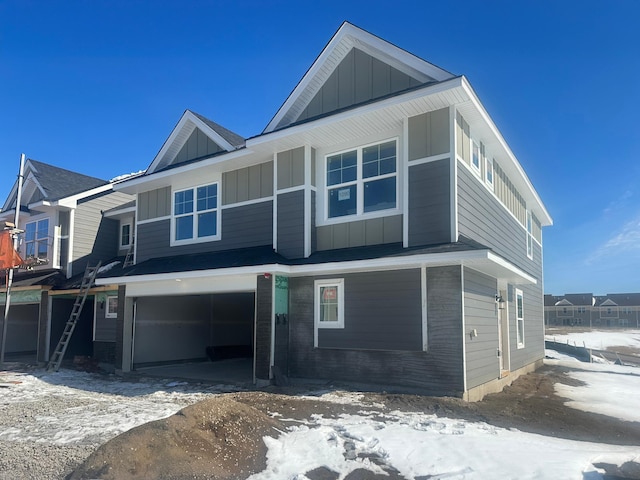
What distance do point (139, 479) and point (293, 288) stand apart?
6805 millimetres

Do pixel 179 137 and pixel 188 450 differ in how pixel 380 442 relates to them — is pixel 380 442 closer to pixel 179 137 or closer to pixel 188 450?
pixel 188 450

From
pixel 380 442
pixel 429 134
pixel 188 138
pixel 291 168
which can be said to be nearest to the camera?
pixel 380 442

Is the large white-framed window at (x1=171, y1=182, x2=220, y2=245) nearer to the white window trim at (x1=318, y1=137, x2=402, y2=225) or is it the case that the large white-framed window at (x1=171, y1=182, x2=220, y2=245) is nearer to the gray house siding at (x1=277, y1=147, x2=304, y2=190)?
the gray house siding at (x1=277, y1=147, x2=304, y2=190)

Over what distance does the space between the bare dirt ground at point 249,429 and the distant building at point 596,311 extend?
91.6 meters

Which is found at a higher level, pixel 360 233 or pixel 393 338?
pixel 360 233

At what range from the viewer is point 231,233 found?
13945 mm

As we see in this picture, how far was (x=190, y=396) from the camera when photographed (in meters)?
10.4

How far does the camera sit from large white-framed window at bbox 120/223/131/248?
2039cm

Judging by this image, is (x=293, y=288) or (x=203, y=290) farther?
(x=203, y=290)

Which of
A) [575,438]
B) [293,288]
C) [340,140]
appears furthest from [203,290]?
[575,438]

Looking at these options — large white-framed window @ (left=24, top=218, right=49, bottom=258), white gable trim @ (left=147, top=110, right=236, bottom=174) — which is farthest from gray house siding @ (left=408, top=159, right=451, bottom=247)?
large white-framed window @ (left=24, top=218, right=49, bottom=258)

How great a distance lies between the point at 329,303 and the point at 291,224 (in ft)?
7.20

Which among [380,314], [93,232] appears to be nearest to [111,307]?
[93,232]

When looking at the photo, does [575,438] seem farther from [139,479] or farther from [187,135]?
[187,135]
